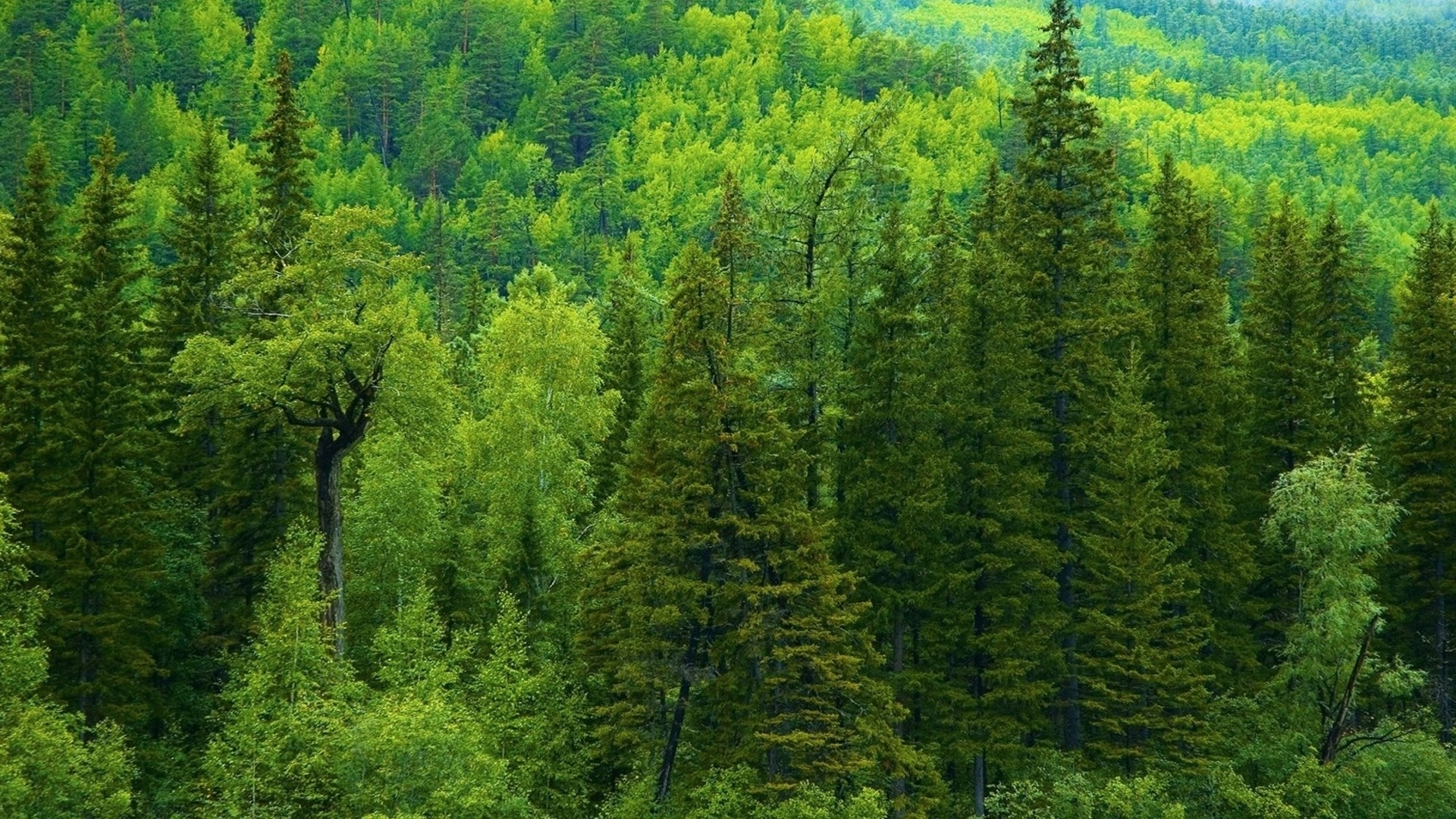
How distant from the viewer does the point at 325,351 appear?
30625mm

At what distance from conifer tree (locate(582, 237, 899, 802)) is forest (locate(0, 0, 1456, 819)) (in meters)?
0.11

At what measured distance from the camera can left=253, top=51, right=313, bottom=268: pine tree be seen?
33.8 metres

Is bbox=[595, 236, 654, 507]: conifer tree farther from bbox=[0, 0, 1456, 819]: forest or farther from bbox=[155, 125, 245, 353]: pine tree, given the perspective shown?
bbox=[155, 125, 245, 353]: pine tree

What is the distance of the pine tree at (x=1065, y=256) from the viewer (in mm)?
33375

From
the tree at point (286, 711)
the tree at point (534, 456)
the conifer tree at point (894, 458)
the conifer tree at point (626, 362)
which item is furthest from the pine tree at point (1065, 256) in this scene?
the tree at point (286, 711)

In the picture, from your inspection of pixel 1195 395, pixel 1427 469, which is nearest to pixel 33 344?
pixel 1195 395

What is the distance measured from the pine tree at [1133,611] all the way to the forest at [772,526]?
0.16m

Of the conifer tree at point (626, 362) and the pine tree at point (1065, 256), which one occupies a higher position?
the pine tree at point (1065, 256)

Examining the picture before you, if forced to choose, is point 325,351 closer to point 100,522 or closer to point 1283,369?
point 100,522

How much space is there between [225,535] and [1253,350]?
30.1m

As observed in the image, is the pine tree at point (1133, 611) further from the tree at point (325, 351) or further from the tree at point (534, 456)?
the tree at point (325, 351)

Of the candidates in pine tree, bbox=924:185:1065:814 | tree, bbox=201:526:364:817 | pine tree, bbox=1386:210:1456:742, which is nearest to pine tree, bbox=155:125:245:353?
tree, bbox=201:526:364:817

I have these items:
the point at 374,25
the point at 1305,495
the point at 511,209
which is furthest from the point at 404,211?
the point at 1305,495

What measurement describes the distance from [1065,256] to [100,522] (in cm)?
2472
